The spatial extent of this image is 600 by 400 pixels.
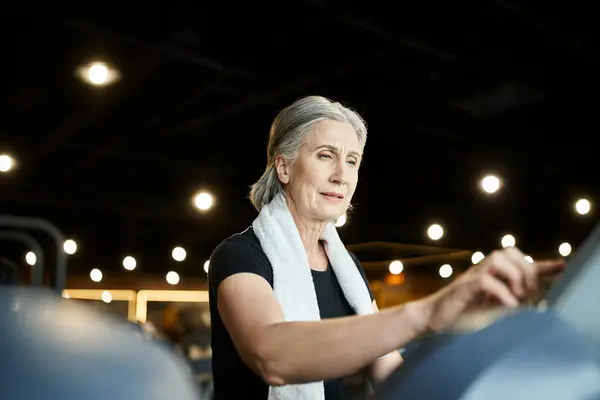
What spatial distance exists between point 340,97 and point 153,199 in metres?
4.50

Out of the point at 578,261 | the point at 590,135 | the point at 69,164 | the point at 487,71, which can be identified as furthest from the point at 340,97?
the point at 578,261

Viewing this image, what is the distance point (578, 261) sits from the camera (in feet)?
1.34

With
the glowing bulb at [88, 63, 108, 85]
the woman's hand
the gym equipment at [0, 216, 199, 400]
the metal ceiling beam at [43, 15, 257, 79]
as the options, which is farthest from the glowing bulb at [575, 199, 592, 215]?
the gym equipment at [0, 216, 199, 400]

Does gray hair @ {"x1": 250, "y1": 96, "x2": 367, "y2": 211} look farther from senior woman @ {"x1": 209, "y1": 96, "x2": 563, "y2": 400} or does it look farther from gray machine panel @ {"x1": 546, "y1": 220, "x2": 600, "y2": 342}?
gray machine panel @ {"x1": 546, "y1": 220, "x2": 600, "y2": 342}

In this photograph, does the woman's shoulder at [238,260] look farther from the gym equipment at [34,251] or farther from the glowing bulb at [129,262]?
the glowing bulb at [129,262]

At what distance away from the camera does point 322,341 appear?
0.73 meters

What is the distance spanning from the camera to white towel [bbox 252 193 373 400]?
3.89 feet

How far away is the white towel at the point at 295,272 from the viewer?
119 cm

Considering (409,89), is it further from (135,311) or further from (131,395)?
(135,311)

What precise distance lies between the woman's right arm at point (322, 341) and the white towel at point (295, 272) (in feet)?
0.94

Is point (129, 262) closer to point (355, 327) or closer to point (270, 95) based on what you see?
point (270, 95)

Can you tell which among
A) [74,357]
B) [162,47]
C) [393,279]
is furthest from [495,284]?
[393,279]

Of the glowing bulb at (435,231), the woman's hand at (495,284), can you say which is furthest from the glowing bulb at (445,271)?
the woman's hand at (495,284)

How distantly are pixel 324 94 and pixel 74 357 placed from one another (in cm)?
→ 550
